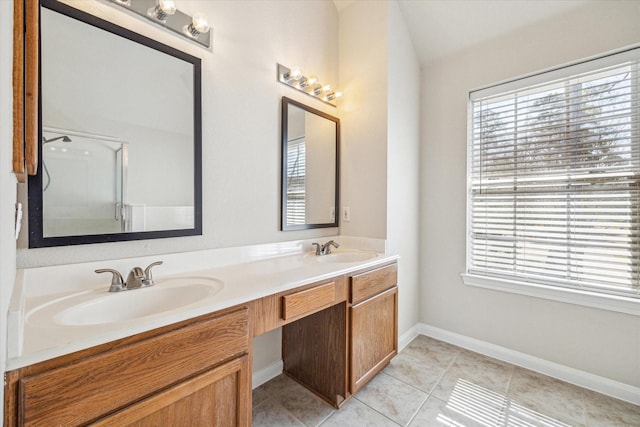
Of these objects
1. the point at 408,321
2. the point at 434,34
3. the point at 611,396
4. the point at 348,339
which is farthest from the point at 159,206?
the point at 611,396

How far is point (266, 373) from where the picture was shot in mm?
1847

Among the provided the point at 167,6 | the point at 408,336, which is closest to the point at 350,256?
the point at 408,336

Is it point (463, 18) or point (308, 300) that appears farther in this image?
point (463, 18)

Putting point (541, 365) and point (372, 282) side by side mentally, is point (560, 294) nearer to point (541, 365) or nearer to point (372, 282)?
point (541, 365)

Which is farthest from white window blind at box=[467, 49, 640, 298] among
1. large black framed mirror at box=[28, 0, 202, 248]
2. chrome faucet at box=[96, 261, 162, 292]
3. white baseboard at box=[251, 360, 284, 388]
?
chrome faucet at box=[96, 261, 162, 292]

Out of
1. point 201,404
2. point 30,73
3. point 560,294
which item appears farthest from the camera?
point 560,294

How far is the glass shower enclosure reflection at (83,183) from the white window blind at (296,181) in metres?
0.96

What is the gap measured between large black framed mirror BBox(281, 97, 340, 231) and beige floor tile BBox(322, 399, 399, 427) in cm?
114

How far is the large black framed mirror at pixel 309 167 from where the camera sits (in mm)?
1930

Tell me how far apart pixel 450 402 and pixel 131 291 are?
72.1 inches

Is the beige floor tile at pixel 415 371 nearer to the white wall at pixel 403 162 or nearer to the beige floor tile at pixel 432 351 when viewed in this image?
the beige floor tile at pixel 432 351

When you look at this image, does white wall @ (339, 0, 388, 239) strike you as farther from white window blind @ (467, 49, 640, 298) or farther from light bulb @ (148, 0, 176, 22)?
light bulb @ (148, 0, 176, 22)

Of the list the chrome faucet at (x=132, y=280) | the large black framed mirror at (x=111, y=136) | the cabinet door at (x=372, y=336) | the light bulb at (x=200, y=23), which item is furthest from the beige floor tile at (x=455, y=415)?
the light bulb at (x=200, y=23)

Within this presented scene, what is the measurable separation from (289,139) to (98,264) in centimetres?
129
